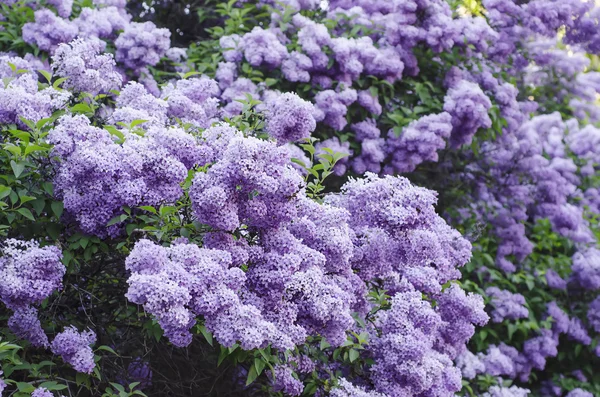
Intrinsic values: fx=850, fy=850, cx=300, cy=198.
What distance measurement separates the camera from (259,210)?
3.20m

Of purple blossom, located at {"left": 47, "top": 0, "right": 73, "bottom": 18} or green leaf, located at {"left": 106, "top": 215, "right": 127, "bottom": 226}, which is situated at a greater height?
green leaf, located at {"left": 106, "top": 215, "right": 127, "bottom": 226}

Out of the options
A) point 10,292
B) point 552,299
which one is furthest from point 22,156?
point 552,299

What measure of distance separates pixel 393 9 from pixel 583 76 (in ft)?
10.2

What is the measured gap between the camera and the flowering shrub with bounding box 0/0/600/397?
3205 mm

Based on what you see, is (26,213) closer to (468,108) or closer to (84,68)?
(84,68)

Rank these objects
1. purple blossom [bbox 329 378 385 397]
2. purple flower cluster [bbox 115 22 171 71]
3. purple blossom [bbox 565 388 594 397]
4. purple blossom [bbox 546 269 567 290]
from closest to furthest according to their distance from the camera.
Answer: purple blossom [bbox 329 378 385 397] < purple flower cluster [bbox 115 22 171 71] < purple blossom [bbox 565 388 594 397] < purple blossom [bbox 546 269 567 290]

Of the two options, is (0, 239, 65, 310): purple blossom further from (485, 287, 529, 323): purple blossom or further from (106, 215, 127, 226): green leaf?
(485, 287, 529, 323): purple blossom

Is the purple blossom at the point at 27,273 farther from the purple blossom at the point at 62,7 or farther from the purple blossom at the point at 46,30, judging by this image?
the purple blossom at the point at 62,7

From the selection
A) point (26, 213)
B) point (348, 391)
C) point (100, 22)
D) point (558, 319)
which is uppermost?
point (26, 213)

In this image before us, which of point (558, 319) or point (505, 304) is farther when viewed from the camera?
point (558, 319)

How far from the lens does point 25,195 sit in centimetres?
335

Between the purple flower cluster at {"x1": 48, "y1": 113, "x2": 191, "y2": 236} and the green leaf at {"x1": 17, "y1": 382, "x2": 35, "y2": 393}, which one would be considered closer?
the green leaf at {"x1": 17, "y1": 382, "x2": 35, "y2": 393}

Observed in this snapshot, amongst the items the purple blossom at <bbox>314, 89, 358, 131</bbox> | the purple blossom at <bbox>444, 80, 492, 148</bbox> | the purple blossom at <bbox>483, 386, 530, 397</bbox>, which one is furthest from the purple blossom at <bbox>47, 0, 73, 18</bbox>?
the purple blossom at <bbox>483, 386, 530, 397</bbox>

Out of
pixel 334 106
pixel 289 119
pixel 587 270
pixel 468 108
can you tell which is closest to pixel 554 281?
pixel 587 270
